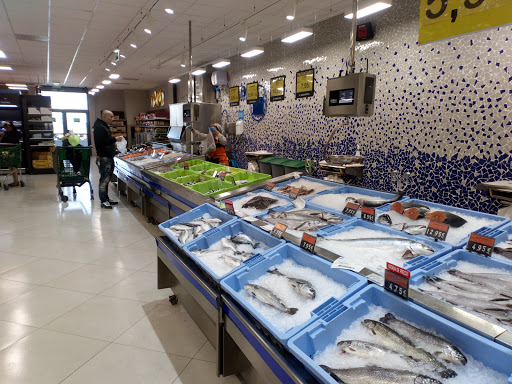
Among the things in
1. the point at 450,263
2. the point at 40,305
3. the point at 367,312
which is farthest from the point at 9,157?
the point at 450,263

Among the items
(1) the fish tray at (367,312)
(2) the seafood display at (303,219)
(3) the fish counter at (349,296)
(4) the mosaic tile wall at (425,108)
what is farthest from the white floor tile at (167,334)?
(4) the mosaic tile wall at (425,108)

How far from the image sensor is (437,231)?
2.11 m

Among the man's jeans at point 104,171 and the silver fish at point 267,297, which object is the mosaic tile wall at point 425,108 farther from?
the man's jeans at point 104,171

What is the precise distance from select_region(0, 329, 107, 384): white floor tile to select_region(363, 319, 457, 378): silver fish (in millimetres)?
2165

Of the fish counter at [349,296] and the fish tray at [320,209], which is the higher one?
the fish tray at [320,209]

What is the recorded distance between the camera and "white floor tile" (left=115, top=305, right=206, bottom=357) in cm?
267

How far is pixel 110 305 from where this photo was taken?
10.7ft

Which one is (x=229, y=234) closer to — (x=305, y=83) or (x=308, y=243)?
(x=308, y=243)

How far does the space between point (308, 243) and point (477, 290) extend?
0.90m

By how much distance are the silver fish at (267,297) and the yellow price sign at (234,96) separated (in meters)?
8.06

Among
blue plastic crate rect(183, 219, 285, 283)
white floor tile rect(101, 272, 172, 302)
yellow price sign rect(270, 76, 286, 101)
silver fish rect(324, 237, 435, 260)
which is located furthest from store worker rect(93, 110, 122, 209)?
silver fish rect(324, 237, 435, 260)

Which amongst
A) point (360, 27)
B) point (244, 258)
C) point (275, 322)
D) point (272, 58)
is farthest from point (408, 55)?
point (275, 322)

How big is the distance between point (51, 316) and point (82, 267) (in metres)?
1.13

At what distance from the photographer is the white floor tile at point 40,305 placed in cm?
304
